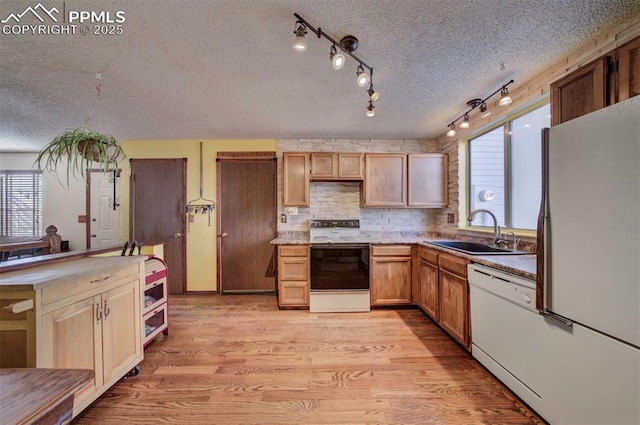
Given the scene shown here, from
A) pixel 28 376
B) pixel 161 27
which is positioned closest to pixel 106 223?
pixel 161 27

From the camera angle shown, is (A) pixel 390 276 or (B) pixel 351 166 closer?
(A) pixel 390 276

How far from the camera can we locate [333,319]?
2.73m

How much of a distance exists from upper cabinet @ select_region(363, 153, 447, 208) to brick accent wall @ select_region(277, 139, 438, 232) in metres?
0.31

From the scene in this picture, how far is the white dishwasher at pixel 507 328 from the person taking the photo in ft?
4.60

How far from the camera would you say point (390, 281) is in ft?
9.71

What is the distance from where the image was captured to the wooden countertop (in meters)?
0.55

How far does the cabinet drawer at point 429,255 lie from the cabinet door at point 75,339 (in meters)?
2.83

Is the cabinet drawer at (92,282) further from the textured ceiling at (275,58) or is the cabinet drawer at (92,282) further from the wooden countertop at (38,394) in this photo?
the textured ceiling at (275,58)

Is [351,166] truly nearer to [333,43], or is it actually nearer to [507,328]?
[333,43]

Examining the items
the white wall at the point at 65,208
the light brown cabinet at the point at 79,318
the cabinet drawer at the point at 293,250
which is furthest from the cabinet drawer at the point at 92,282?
the white wall at the point at 65,208

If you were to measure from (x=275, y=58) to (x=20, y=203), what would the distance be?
18.8ft

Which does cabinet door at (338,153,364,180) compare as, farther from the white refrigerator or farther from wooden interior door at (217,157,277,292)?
the white refrigerator

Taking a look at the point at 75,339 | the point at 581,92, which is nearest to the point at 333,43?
the point at 581,92

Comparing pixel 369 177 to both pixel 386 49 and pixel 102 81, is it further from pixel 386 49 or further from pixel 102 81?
pixel 102 81
